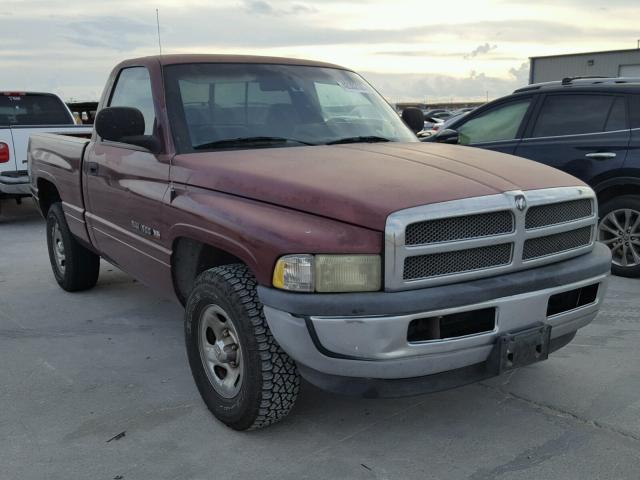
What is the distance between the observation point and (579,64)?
31.2 m

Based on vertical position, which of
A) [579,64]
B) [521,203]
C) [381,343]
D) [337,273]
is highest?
[579,64]

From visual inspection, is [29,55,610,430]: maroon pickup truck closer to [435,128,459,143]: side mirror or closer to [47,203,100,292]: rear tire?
[435,128,459,143]: side mirror

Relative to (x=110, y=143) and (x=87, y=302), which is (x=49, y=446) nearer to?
(x=110, y=143)

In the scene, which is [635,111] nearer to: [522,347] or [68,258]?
[522,347]

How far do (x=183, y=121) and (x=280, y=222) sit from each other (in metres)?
1.26

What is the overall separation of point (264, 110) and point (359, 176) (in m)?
1.18

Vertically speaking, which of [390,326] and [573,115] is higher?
[573,115]

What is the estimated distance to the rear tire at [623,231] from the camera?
221 inches

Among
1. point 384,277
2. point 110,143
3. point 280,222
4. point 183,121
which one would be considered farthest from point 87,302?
point 384,277

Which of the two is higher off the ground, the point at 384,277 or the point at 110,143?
the point at 110,143

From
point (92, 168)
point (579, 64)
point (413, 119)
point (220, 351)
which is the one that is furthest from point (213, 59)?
point (579, 64)

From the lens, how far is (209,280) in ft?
10.0

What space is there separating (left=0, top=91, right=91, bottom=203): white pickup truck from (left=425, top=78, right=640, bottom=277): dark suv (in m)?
4.93

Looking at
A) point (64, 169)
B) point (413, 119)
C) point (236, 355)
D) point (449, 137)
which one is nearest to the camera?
point (236, 355)
